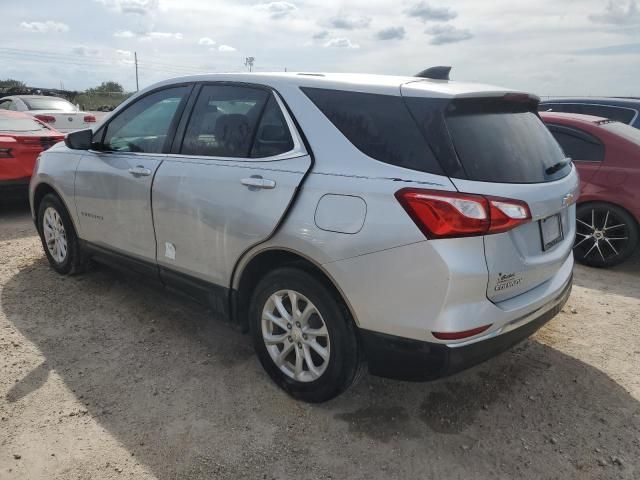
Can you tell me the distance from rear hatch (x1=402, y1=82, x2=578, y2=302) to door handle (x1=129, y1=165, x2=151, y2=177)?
185 cm

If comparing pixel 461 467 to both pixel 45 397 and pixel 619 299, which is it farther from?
pixel 619 299

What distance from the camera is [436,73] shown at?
3.02 meters

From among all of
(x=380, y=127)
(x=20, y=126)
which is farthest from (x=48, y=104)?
(x=380, y=127)

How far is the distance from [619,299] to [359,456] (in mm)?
3070

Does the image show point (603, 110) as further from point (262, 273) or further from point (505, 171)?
point (262, 273)

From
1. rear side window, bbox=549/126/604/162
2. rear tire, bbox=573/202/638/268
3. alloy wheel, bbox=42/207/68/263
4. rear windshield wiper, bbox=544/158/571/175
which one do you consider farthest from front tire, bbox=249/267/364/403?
rear side window, bbox=549/126/604/162

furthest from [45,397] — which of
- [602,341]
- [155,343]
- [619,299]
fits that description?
[619,299]

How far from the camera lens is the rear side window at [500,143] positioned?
2377mm

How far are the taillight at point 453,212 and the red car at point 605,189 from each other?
11.7 feet

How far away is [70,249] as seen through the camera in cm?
453

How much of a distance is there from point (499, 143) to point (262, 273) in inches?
57.2

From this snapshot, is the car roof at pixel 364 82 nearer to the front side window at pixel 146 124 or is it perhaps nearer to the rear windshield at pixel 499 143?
the rear windshield at pixel 499 143

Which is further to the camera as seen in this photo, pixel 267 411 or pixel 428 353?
pixel 267 411

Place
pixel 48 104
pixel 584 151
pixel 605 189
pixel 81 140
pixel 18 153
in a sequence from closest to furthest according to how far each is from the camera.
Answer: pixel 81 140, pixel 605 189, pixel 584 151, pixel 18 153, pixel 48 104
